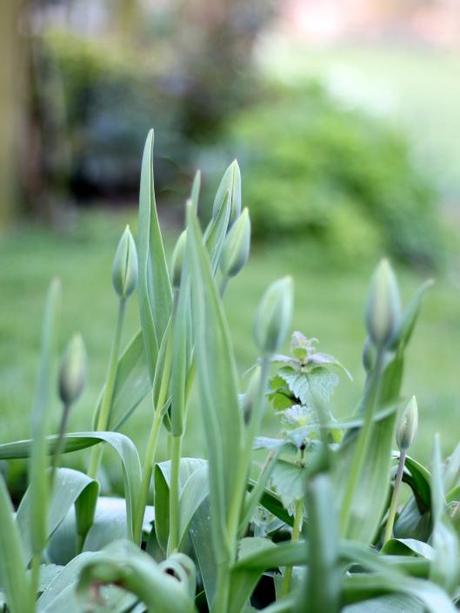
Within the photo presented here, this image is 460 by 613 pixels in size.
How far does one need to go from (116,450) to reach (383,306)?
36cm

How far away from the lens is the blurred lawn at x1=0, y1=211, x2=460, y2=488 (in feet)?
8.81

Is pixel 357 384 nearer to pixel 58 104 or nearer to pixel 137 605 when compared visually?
pixel 137 605

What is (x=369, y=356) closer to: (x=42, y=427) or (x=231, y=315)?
(x=42, y=427)

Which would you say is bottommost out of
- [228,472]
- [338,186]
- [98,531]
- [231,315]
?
[231,315]

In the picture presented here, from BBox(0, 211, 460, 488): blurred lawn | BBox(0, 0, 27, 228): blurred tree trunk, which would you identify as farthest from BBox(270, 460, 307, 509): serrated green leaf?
BBox(0, 0, 27, 228): blurred tree trunk

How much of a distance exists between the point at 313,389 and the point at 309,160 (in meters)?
4.57

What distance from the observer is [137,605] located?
0.81 metres

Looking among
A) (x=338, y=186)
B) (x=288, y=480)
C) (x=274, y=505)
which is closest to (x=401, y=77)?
(x=338, y=186)

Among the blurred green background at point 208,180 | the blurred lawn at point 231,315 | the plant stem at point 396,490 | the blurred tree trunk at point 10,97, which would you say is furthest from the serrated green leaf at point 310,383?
the blurred tree trunk at point 10,97

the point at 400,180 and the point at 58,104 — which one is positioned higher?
the point at 58,104

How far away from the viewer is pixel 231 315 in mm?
3852

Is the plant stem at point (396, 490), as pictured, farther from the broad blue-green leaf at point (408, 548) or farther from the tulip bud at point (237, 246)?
the tulip bud at point (237, 246)

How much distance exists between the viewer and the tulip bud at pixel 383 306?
0.67 meters

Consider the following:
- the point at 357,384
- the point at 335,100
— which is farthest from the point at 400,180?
the point at 357,384
